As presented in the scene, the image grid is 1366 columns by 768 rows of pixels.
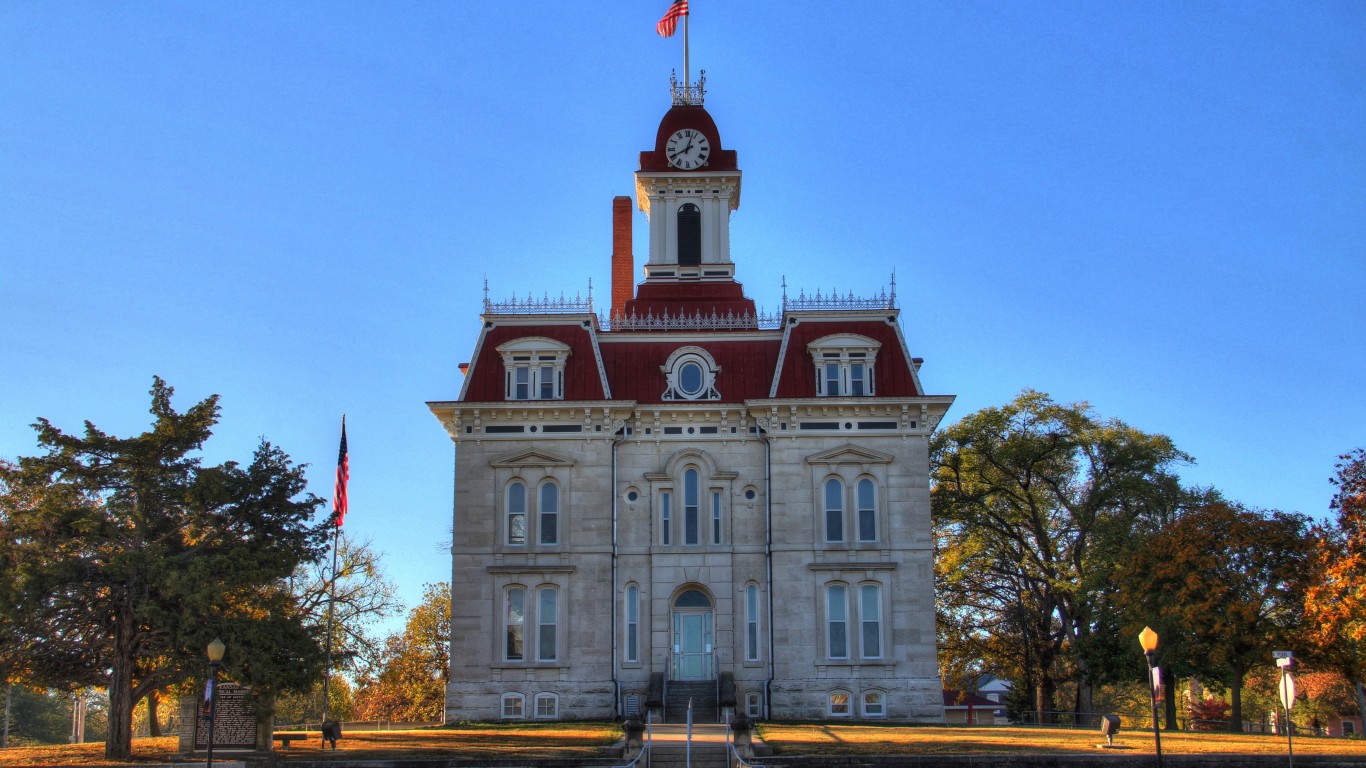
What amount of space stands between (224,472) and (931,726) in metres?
20.0

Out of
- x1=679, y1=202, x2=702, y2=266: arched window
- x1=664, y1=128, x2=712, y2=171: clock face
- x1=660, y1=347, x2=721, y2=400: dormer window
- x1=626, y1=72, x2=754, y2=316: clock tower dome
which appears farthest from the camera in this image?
x1=664, y1=128, x2=712, y2=171: clock face

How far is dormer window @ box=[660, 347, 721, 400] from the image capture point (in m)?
42.1

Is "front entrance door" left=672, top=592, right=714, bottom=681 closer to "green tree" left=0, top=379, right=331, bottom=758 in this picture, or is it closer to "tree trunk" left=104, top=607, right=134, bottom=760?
"green tree" left=0, top=379, right=331, bottom=758

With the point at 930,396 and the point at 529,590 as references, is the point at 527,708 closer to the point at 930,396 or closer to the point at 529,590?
the point at 529,590

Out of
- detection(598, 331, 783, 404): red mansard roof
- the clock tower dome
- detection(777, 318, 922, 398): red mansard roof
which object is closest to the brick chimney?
the clock tower dome

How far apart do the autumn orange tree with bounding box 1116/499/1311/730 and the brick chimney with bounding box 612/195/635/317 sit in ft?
69.1

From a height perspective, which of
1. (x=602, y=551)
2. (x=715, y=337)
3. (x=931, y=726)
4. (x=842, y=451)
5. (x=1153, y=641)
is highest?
(x=715, y=337)

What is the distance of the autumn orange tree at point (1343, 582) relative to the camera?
34.4 metres

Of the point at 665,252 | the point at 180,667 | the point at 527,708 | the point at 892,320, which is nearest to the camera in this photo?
the point at 180,667

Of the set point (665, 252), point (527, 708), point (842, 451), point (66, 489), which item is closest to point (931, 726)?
point (842, 451)

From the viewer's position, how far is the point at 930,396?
41.0 metres

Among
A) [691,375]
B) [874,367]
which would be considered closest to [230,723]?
[691,375]

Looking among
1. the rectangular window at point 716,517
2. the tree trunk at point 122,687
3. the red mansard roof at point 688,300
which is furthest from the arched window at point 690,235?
the tree trunk at point 122,687

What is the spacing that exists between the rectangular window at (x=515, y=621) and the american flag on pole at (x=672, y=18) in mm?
22722
